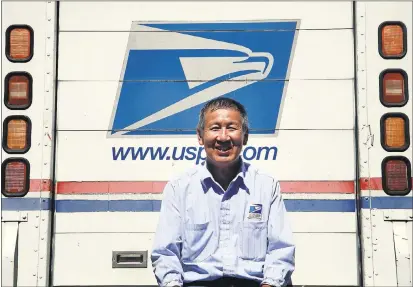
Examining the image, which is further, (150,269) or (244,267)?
(150,269)

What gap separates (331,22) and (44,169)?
1837mm

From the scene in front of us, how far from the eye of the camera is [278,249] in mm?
2908

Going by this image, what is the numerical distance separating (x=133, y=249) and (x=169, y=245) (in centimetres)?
87

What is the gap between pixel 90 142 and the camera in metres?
3.77

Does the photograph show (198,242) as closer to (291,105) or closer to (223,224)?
(223,224)

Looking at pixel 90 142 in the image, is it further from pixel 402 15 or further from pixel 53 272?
pixel 402 15

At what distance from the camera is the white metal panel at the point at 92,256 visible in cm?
367

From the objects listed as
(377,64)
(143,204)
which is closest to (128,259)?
(143,204)

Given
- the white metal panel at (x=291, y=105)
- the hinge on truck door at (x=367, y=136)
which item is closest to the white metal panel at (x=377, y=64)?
the hinge on truck door at (x=367, y=136)

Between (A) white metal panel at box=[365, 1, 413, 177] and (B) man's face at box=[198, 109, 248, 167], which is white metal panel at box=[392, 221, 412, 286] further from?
(B) man's face at box=[198, 109, 248, 167]

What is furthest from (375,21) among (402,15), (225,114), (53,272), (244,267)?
(53,272)

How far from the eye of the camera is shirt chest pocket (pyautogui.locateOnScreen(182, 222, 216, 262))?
9.52ft

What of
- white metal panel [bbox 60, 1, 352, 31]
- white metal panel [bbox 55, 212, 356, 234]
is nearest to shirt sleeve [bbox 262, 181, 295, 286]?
white metal panel [bbox 55, 212, 356, 234]

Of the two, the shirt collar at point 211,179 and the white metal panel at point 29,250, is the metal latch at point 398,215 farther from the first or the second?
the white metal panel at point 29,250
